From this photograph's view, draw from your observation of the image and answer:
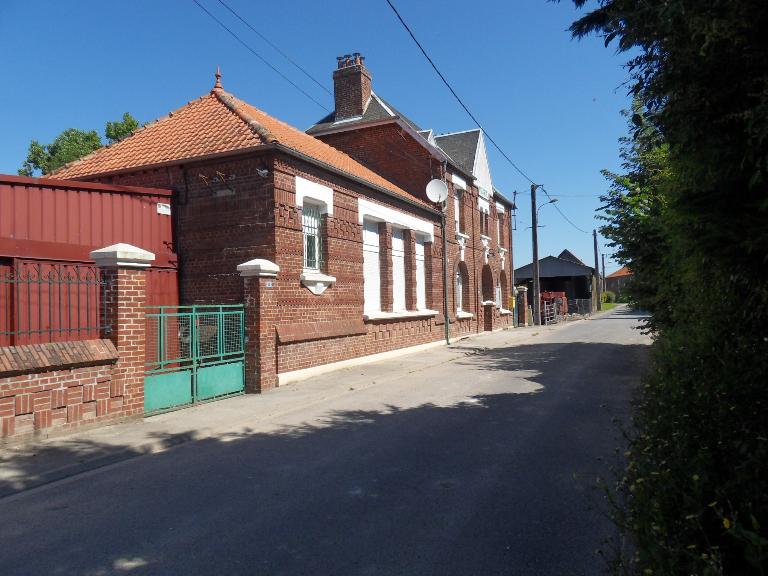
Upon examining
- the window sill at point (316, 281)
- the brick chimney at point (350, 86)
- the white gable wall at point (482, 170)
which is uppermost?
the brick chimney at point (350, 86)

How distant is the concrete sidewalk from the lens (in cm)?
579

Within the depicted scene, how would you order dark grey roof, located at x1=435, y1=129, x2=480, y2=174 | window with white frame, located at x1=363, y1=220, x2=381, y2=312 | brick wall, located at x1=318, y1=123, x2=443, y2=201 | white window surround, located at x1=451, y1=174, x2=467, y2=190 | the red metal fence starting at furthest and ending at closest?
1. dark grey roof, located at x1=435, y1=129, x2=480, y2=174
2. white window surround, located at x1=451, y1=174, x2=467, y2=190
3. brick wall, located at x1=318, y1=123, x2=443, y2=201
4. window with white frame, located at x1=363, y1=220, x2=381, y2=312
5. the red metal fence

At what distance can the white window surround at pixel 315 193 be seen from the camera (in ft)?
38.9

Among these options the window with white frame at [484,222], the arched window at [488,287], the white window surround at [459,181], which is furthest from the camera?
the arched window at [488,287]

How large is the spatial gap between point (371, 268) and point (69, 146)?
807 inches

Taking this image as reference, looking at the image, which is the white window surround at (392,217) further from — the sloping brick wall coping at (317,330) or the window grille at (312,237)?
the sloping brick wall coping at (317,330)

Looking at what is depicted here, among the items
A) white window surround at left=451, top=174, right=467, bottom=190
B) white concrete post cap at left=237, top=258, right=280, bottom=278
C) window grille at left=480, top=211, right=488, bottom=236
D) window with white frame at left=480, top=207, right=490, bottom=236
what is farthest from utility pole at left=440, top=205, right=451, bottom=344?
white concrete post cap at left=237, top=258, right=280, bottom=278

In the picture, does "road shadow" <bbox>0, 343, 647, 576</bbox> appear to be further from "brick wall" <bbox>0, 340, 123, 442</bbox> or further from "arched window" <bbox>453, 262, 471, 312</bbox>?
"arched window" <bbox>453, 262, 471, 312</bbox>

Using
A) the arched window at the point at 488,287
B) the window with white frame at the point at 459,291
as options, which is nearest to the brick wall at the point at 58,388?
the window with white frame at the point at 459,291

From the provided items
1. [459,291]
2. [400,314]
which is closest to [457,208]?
[459,291]

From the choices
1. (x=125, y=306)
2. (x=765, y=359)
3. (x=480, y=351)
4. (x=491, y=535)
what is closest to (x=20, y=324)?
(x=125, y=306)

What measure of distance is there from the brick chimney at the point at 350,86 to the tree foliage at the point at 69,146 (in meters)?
11.3

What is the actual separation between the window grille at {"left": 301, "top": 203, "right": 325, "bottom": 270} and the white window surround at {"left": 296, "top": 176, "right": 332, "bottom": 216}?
25cm

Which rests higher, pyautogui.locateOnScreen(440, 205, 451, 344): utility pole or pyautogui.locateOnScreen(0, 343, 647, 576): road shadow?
pyautogui.locateOnScreen(440, 205, 451, 344): utility pole
